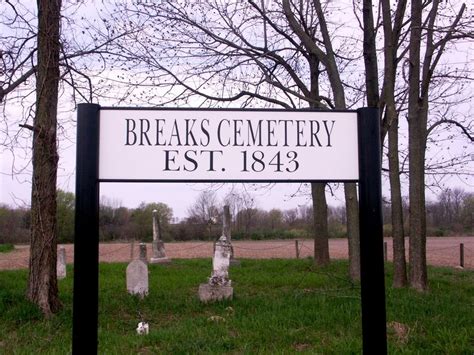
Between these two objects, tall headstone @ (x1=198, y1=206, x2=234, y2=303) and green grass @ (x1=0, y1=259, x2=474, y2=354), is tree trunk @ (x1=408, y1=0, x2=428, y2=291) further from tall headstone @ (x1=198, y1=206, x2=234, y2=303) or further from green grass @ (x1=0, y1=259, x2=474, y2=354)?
tall headstone @ (x1=198, y1=206, x2=234, y2=303)

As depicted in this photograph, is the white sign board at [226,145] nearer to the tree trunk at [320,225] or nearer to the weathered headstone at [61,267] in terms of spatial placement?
the weathered headstone at [61,267]

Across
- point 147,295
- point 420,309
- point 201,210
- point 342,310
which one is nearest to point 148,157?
point 342,310

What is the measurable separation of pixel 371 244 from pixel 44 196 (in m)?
6.12

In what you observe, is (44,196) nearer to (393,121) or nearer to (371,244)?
(371,244)

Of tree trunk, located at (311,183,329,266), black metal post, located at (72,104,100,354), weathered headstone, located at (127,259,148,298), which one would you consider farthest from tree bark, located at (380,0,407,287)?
black metal post, located at (72,104,100,354)

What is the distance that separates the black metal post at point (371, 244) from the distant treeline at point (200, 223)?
2973 cm

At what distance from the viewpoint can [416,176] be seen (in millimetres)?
10219

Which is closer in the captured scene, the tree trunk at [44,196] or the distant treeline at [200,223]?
the tree trunk at [44,196]

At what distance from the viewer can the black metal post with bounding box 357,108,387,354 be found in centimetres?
312

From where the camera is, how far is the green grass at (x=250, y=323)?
586cm

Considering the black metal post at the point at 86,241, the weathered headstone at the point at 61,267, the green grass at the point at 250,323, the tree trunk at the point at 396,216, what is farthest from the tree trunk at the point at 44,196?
the tree trunk at the point at 396,216

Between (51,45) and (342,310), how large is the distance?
19.0 feet

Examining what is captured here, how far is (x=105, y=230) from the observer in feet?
137

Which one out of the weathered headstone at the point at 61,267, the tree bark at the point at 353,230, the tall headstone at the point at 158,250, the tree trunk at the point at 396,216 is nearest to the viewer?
the tree trunk at the point at 396,216
